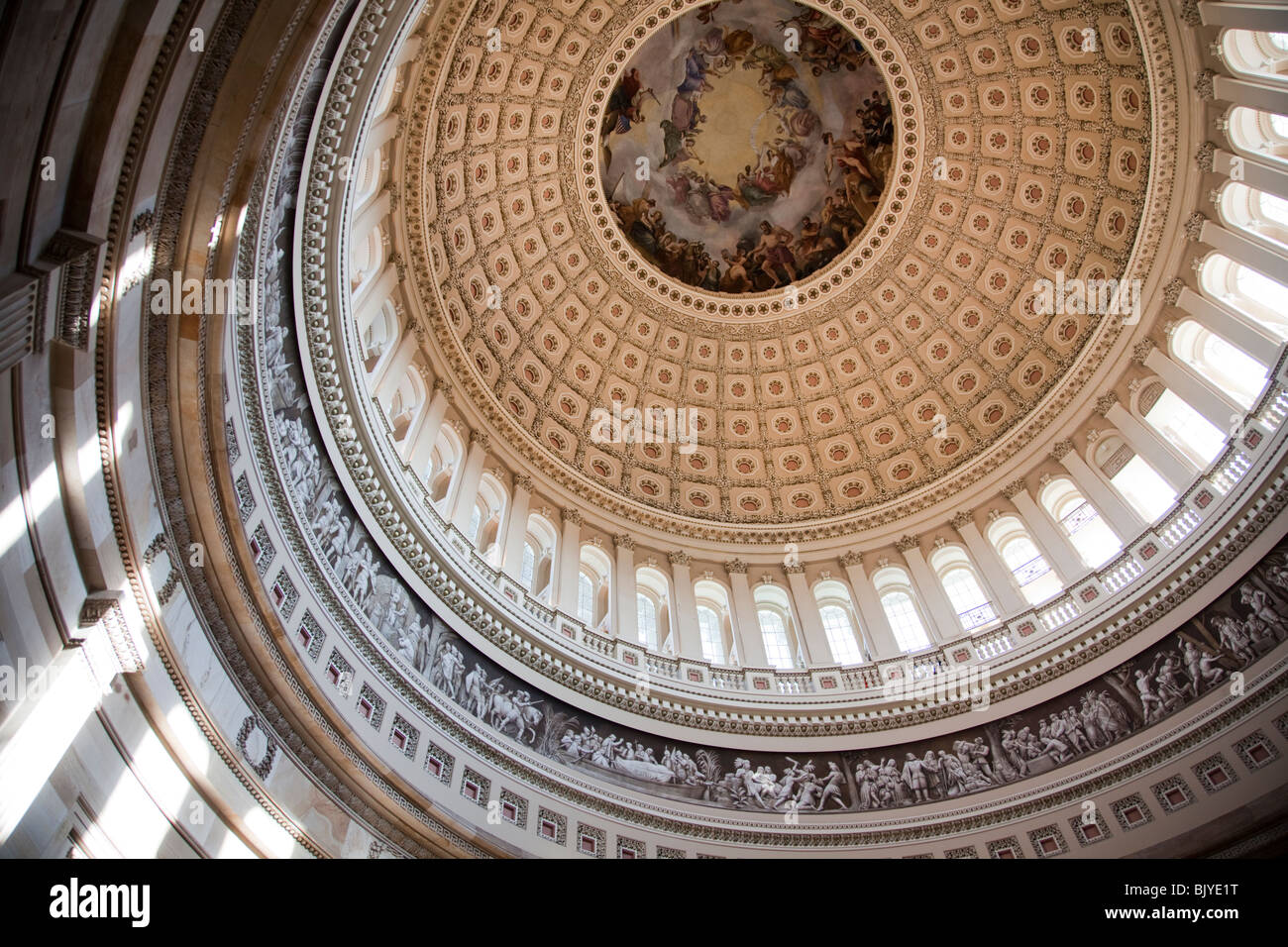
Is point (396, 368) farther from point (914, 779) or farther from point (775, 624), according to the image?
point (914, 779)

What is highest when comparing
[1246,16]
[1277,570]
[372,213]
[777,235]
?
[777,235]

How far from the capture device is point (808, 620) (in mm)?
23875

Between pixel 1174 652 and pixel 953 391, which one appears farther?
pixel 953 391

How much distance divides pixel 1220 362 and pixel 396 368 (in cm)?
1955

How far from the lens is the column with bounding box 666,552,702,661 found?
2206 cm

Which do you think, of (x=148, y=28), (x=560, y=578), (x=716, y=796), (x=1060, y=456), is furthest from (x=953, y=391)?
(x=148, y=28)

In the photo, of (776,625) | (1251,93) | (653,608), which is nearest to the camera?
(1251,93)

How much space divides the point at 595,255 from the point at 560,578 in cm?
1229

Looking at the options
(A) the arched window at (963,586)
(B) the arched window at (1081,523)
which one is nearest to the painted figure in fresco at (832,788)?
(A) the arched window at (963,586)

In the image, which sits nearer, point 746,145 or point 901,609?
point 901,609

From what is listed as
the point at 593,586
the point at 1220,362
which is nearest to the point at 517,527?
the point at 593,586

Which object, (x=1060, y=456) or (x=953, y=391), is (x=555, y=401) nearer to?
(x=953, y=391)

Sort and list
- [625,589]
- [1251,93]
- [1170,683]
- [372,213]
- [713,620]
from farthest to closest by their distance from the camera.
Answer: [713,620] < [625,589] < [372,213] < [1251,93] < [1170,683]

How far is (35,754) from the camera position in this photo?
7.71 metres
